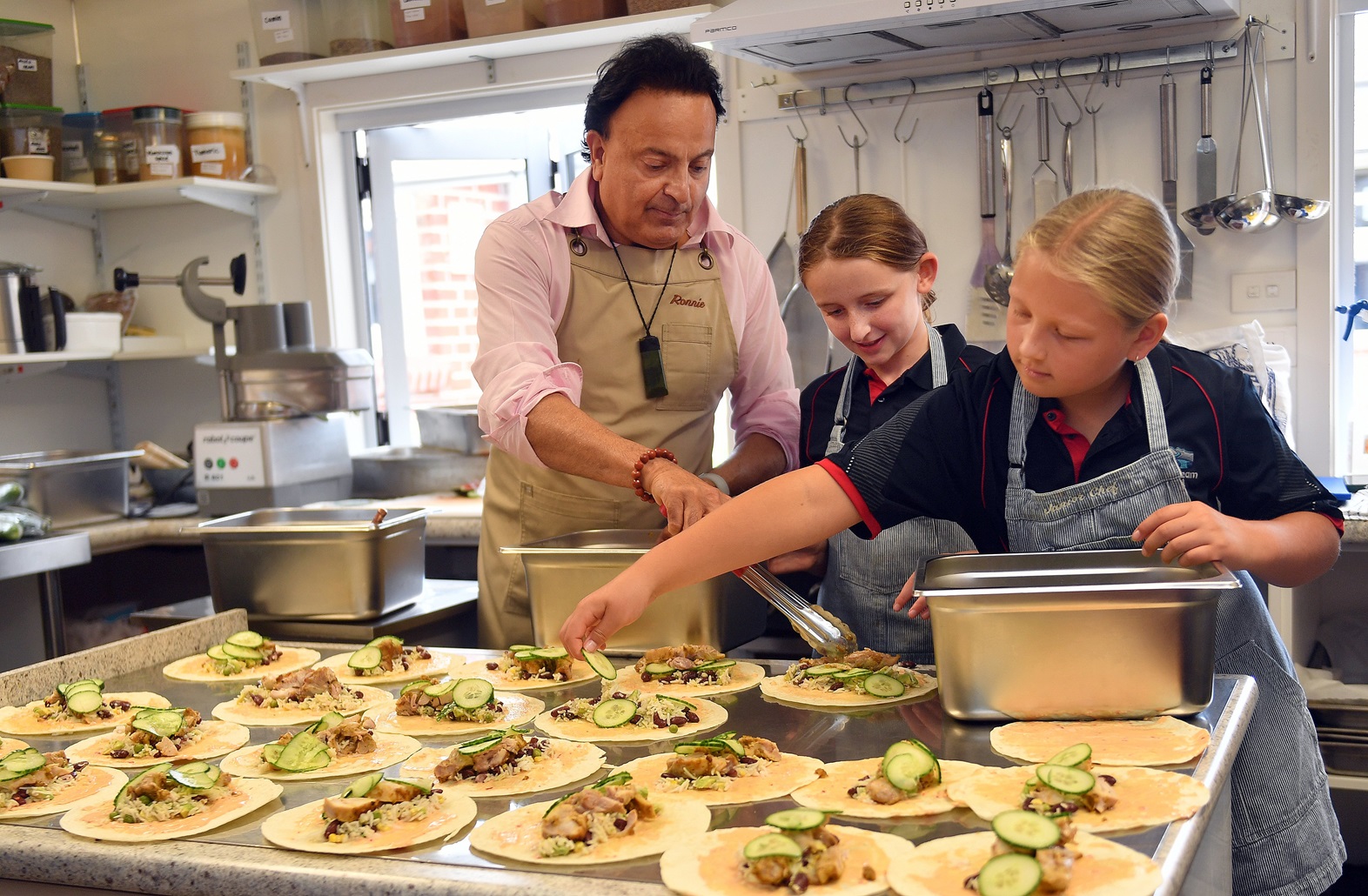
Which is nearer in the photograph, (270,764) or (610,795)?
(610,795)

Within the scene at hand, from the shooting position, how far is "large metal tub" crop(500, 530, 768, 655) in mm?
1840

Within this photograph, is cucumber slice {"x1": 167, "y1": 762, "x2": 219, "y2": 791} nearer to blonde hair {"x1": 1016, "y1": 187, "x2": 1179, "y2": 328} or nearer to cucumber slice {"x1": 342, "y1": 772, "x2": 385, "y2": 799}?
cucumber slice {"x1": 342, "y1": 772, "x2": 385, "y2": 799}

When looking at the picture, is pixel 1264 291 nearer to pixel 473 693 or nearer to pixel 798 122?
pixel 798 122

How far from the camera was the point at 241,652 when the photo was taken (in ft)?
6.63

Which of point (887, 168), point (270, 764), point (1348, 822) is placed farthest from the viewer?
point (887, 168)

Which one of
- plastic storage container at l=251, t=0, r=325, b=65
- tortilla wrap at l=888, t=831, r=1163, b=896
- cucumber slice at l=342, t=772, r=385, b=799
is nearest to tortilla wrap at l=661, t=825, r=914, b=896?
tortilla wrap at l=888, t=831, r=1163, b=896

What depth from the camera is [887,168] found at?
336 cm

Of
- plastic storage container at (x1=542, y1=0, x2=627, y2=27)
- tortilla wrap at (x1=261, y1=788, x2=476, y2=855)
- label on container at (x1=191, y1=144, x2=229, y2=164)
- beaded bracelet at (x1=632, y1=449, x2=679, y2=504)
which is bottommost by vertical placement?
tortilla wrap at (x1=261, y1=788, x2=476, y2=855)

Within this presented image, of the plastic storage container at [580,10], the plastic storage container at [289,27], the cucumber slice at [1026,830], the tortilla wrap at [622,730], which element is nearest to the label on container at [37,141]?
the plastic storage container at [289,27]

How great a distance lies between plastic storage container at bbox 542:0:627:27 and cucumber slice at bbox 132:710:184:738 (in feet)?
8.04

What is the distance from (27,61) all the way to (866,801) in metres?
3.88

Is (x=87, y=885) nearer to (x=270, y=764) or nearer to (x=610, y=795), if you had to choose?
(x=270, y=764)

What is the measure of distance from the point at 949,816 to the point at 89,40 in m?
4.40

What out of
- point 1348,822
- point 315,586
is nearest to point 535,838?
point 315,586
